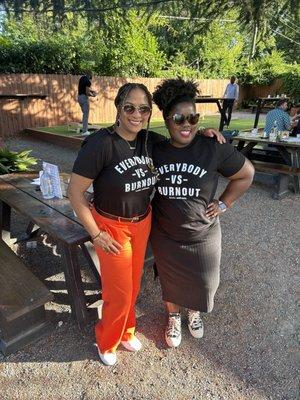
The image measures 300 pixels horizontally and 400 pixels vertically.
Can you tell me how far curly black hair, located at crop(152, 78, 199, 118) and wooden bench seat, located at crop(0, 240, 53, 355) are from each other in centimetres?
149

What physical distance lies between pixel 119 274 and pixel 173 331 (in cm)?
76

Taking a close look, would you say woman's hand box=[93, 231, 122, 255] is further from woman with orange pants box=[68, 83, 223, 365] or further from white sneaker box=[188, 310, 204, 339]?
white sneaker box=[188, 310, 204, 339]

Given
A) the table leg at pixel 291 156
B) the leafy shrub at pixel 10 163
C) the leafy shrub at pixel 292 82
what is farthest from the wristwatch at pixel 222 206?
the leafy shrub at pixel 292 82

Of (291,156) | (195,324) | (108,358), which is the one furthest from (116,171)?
(291,156)

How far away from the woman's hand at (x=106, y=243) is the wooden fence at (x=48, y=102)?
921 centimetres

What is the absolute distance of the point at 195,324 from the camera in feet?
8.11

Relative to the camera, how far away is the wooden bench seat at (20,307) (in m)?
2.20

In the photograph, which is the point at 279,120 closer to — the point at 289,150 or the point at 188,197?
the point at 289,150

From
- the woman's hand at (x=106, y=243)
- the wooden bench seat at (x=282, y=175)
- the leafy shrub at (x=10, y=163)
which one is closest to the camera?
the woman's hand at (x=106, y=243)

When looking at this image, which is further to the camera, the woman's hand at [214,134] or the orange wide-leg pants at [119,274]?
the woman's hand at [214,134]

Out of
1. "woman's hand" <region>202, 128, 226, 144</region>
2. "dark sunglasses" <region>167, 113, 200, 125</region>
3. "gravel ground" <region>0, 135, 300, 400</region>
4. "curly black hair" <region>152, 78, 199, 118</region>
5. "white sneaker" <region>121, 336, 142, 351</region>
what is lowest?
"gravel ground" <region>0, 135, 300, 400</region>

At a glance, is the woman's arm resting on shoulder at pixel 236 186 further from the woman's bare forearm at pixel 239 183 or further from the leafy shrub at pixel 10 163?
the leafy shrub at pixel 10 163

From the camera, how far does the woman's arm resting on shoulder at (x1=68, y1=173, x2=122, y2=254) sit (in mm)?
1763

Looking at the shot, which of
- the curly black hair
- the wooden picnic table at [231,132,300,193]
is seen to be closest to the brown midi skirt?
the curly black hair
